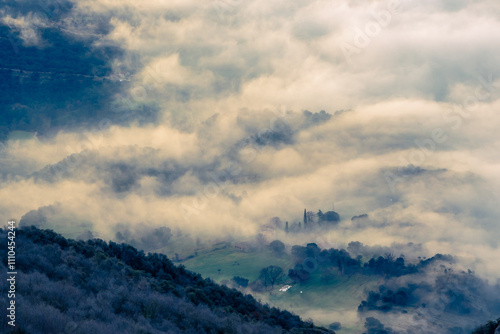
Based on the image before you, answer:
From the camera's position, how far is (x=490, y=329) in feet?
88.1

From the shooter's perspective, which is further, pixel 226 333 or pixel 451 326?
pixel 451 326

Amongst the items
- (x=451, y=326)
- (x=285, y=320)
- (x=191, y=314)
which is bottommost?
(x=451, y=326)

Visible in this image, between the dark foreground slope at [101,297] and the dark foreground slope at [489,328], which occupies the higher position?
the dark foreground slope at [101,297]

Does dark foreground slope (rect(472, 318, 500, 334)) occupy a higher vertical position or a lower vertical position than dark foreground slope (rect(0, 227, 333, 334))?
lower

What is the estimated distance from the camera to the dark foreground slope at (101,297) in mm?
18700

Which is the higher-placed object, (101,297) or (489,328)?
(101,297)

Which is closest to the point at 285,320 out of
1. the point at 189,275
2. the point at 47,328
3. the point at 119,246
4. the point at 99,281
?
the point at 189,275

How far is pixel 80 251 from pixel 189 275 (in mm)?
12921

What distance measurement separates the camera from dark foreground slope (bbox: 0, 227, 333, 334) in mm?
18700

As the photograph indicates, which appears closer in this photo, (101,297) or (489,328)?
(101,297)

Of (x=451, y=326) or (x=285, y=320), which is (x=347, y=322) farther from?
(x=285, y=320)

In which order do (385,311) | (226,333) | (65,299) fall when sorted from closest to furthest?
(65,299)
(226,333)
(385,311)

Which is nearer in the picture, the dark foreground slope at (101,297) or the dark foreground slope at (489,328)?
the dark foreground slope at (101,297)

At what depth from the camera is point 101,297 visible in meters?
24.0
